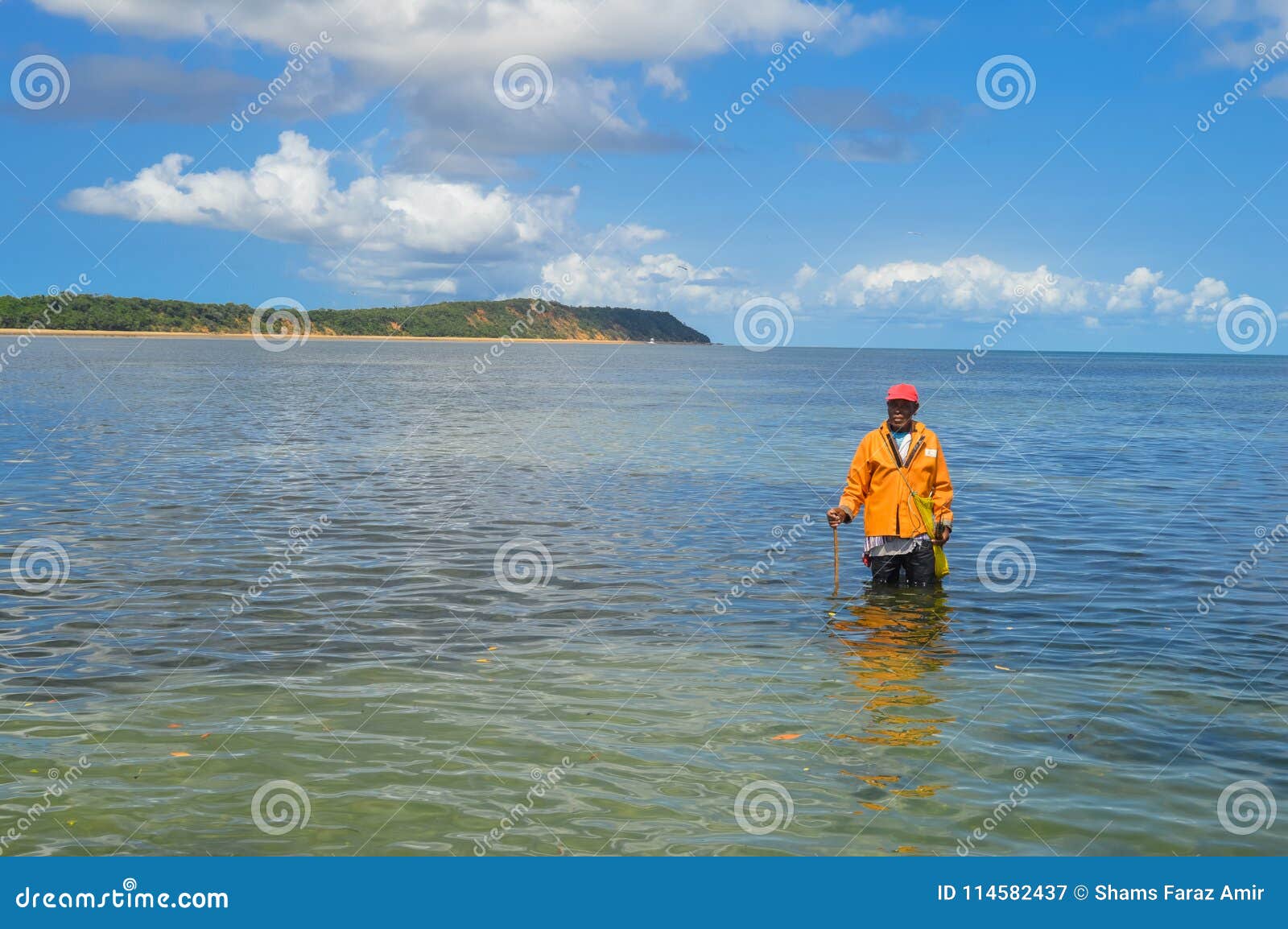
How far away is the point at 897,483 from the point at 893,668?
8.66 ft

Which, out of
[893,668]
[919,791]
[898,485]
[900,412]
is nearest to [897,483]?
[898,485]

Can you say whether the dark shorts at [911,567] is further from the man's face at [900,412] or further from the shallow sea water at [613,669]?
the man's face at [900,412]

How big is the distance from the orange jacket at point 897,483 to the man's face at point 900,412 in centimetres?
11

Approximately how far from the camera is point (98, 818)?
6945 mm

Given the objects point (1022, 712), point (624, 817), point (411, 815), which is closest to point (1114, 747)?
point (1022, 712)

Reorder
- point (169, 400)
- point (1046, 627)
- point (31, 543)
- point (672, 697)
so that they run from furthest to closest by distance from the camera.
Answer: point (169, 400) < point (31, 543) < point (1046, 627) < point (672, 697)

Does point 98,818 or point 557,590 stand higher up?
point 557,590

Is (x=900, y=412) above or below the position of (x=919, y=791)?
above

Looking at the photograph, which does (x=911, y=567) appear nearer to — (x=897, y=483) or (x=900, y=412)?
(x=897, y=483)

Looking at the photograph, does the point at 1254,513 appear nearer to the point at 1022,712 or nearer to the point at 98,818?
the point at 1022,712

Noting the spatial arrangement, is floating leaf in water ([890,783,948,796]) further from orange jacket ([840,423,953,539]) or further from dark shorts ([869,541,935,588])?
dark shorts ([869,541,935,588])

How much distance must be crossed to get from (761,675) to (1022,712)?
7.53 feet

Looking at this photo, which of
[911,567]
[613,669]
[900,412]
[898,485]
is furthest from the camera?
[911,567]

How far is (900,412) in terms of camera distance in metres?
12.1
